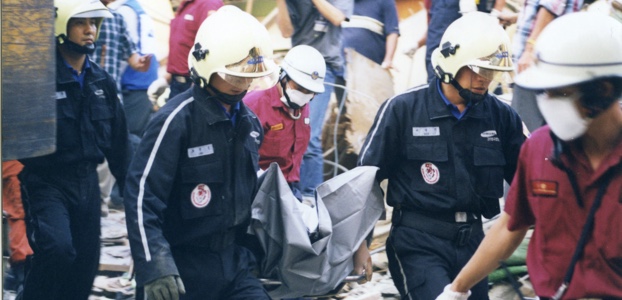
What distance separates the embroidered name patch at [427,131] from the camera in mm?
5828

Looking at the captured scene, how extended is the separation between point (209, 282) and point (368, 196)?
3.77 ft

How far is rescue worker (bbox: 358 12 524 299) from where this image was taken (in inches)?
225

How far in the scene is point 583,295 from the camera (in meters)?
3.86

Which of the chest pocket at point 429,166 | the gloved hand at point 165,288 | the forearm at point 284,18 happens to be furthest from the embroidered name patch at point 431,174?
the forearm at point 284,18

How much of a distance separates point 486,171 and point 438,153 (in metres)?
0.29

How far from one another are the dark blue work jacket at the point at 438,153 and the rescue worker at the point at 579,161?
1661mm

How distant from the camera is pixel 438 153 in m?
5.77

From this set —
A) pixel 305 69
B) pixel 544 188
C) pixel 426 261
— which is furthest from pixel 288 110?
pixel 544 188

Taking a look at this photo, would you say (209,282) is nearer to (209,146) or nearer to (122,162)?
(209,146)

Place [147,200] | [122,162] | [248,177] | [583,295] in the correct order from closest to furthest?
[583,295]
[147,200]
[248,177]
[122,162]

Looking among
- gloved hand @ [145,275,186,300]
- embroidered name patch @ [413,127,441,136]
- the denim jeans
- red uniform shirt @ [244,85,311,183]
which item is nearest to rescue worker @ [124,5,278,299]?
gloved hand @ [145,275,186,300]

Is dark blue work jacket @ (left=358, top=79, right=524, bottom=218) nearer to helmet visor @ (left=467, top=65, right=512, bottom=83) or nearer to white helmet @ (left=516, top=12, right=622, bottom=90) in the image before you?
helmet visor @ (left=467, top=65, right=512, bottom=83)

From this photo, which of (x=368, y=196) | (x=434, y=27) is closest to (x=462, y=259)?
(x=368, y=196)

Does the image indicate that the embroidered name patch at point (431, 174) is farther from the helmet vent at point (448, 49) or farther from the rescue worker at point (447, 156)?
the helmet vent at point (448, 49)
